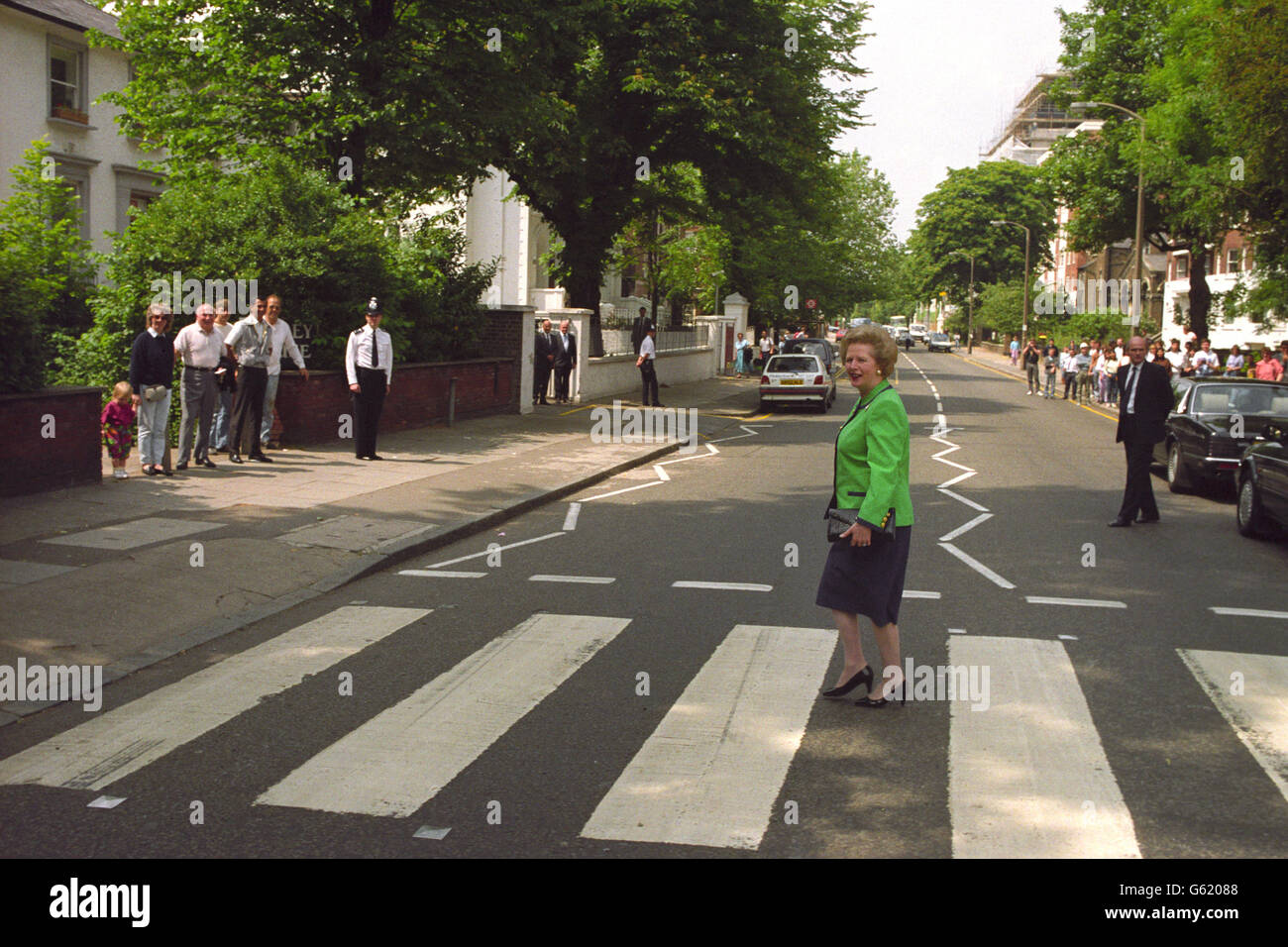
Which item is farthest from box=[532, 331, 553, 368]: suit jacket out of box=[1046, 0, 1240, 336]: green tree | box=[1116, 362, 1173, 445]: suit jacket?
box=[1116, 362, 1173, 445]: suit jacket

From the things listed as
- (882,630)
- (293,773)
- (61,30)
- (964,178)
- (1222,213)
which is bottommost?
(293,773)

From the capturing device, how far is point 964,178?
10094 cm

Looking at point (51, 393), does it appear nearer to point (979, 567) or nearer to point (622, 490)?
point (622, 490)

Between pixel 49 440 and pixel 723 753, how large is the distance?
880cm

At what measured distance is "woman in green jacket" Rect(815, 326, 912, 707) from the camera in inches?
228

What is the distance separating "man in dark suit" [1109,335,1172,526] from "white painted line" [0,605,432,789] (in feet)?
25.3

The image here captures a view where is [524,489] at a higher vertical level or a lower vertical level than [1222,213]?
lower

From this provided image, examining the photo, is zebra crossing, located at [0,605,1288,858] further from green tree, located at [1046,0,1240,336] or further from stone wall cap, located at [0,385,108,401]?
green tree, located at [1046,0,1240,336]

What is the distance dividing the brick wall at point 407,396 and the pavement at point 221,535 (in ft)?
1.71

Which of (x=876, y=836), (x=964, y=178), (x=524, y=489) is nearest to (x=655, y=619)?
(x=876, y=836)

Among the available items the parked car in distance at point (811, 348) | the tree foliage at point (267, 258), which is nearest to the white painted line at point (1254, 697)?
the tree foliage at point (267, 258)

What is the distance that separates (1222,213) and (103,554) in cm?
2839

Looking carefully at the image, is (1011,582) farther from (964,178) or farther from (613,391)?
(964,178)

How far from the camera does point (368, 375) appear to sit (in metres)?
15.4
